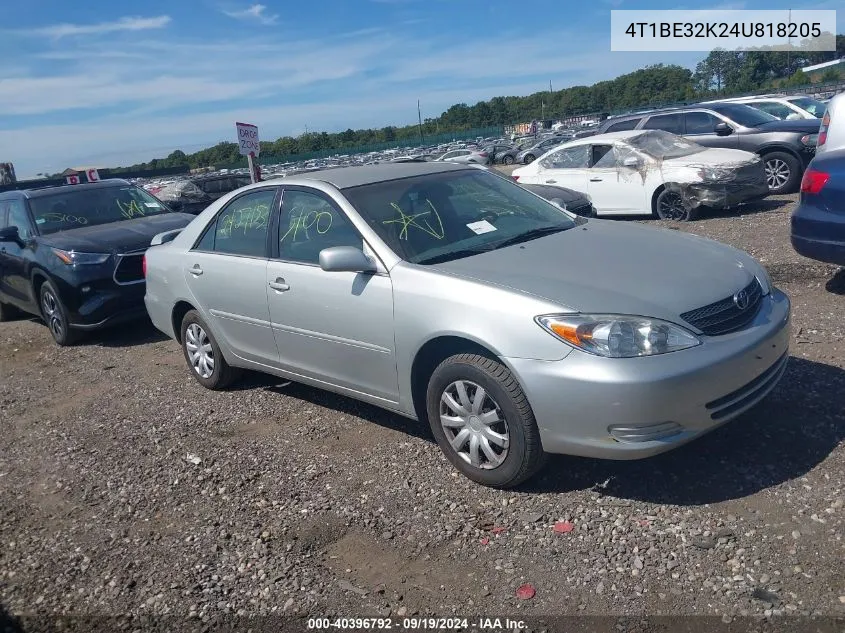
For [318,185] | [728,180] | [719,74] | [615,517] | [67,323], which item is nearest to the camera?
[615,517]


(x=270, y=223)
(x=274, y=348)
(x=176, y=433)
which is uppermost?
(x=270, y=223)

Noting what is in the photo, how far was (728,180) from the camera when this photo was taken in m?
10.5

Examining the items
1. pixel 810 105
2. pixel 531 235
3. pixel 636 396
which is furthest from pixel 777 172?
pixel 636 396

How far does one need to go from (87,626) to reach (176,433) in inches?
84.2

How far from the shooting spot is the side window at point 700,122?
13219 millimetres

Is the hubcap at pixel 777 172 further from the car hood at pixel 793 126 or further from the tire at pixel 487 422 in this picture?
the tire at pixel 487 422

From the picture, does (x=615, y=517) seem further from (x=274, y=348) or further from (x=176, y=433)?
(x=176, y=433)

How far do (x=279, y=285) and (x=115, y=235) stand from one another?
14.0ft

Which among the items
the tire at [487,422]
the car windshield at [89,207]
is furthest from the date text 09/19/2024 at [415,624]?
the car windshield at [89,207]

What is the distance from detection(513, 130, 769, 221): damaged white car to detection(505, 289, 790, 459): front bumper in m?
7.75

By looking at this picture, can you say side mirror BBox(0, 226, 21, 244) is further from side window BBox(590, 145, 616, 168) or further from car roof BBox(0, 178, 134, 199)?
side window BBox(590, 145, 616, 168)

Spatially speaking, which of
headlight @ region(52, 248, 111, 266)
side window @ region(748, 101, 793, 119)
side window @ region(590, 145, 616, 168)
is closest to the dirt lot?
headlight @ region(52, 248, 111, 266)

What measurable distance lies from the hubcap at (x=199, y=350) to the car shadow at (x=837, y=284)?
17.4ft

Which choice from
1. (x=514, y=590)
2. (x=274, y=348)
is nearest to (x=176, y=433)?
(x=274, y=348)
